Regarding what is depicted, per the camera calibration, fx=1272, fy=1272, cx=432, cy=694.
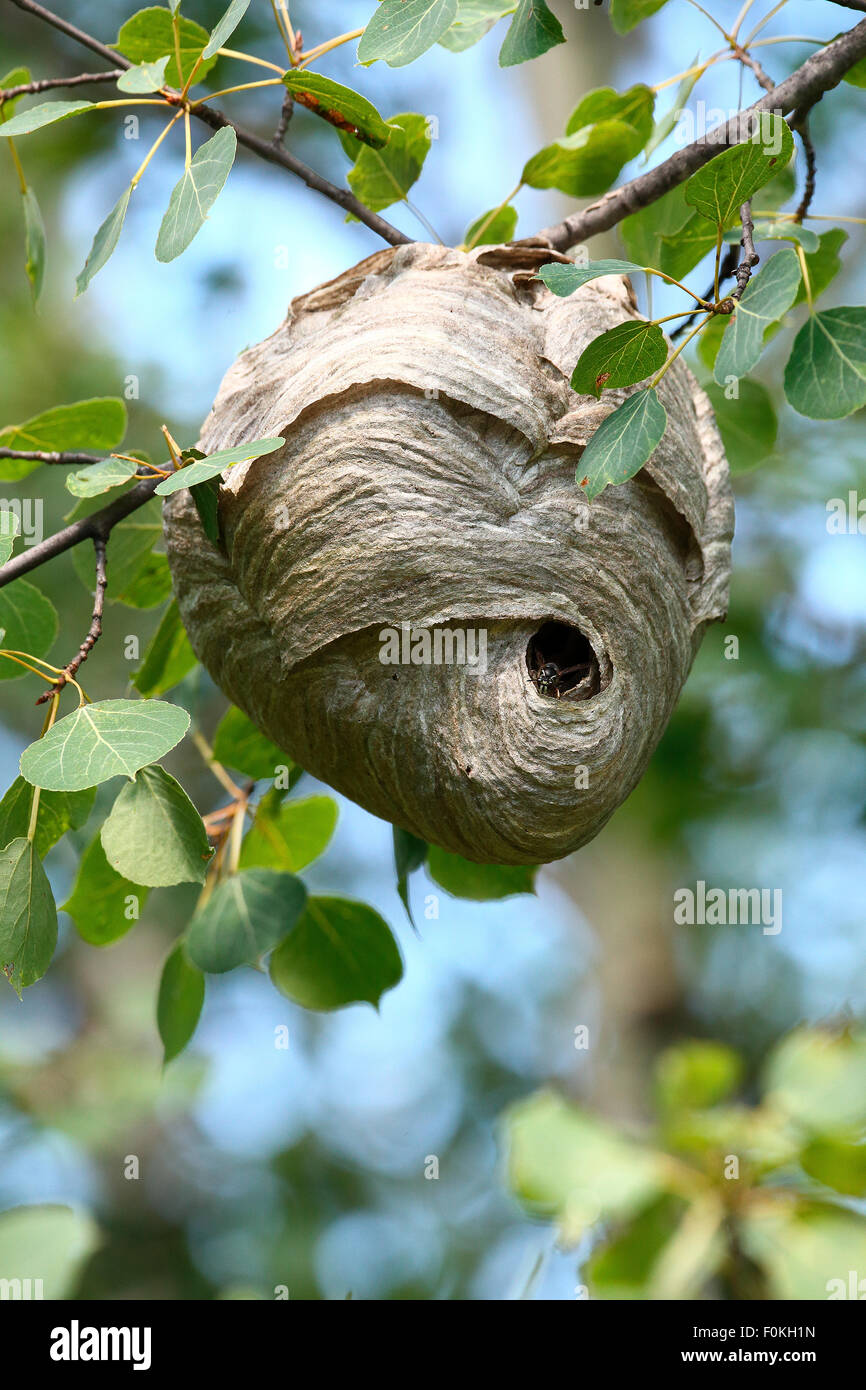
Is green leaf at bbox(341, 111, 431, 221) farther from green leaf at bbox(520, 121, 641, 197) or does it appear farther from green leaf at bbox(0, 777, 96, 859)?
green leaf at bbox(0, 777, 96, 859)

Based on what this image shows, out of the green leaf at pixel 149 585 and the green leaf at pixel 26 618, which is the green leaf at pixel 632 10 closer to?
the green leaf at pixel 149 585

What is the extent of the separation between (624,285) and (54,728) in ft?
3.33

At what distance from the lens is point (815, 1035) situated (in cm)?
171

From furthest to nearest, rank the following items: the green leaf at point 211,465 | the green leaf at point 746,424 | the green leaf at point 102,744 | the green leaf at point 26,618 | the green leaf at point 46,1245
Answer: the green leaf at point 746,424 → the green leaf at point 26,618 → the green leaf at point 211,465 → the green leaf at point 102,744 → the green leaf at point 46,1245

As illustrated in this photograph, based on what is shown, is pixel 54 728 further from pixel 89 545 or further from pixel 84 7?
pixel 84 7

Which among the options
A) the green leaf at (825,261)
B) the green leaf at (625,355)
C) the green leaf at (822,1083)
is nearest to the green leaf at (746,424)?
the green leaf at (825,261)

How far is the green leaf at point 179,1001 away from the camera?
82.0 inches

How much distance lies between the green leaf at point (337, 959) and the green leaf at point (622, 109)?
52.8 inches

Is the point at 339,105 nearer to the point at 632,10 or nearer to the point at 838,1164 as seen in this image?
the point at 632,10

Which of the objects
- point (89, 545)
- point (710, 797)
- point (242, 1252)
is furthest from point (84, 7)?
point (242, 1252)

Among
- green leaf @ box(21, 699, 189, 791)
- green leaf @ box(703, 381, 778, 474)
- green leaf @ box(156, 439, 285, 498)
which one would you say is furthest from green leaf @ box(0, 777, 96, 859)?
green leaf @ box(703, 381, 778, 474)

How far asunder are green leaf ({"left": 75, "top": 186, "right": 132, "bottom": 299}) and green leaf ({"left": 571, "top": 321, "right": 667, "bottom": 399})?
61cm

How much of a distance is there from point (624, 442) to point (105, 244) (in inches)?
27.7

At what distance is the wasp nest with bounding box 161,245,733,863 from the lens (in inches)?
60.7
